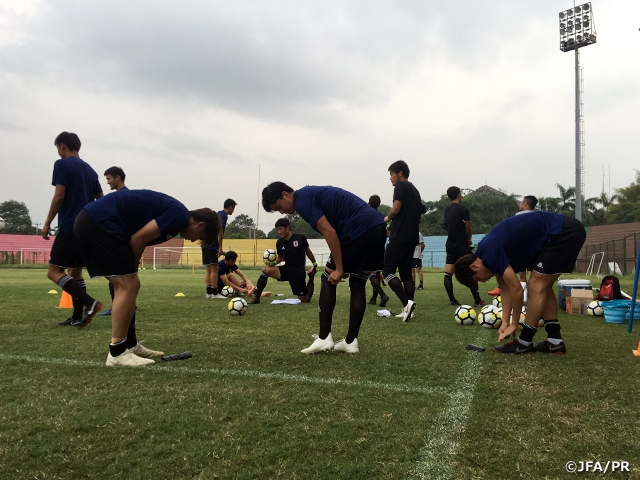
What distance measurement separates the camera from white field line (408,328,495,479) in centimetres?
201

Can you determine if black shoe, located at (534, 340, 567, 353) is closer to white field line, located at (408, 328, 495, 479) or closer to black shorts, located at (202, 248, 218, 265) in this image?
white field line, located at (408, 328, 495, 479)

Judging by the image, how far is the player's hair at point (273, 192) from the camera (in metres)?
4.06

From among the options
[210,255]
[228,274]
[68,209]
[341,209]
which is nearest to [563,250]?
[341,209]

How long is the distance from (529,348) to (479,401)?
178cm

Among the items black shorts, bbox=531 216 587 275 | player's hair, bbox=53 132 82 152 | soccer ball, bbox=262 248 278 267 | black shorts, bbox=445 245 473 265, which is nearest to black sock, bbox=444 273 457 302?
black shorts, bbox=445 245 473 265

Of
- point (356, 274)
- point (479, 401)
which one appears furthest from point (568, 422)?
point (356, 274)

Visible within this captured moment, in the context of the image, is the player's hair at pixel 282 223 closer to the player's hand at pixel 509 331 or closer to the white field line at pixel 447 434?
the player's hand at pixel 509 331

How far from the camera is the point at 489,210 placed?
64625 mm

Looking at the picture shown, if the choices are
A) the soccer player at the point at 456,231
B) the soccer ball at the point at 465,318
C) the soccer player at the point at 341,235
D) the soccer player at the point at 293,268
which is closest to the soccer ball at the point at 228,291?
the soccer player at the point at 293,268

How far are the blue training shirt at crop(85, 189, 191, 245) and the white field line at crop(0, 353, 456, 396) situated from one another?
106 centimetres

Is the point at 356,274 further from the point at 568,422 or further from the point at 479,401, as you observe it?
the point at 568,422

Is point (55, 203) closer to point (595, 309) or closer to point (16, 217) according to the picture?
point (595, 309)

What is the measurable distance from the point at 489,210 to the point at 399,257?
62189 millimetres

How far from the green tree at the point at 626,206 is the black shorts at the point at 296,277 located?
5289cm
